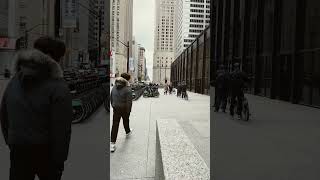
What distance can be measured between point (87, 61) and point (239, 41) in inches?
104

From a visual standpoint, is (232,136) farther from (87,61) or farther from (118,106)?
(87,61)

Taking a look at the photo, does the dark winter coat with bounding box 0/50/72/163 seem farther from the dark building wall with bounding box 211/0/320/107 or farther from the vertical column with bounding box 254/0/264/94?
the vertical column with bounding box 254/0/264/94

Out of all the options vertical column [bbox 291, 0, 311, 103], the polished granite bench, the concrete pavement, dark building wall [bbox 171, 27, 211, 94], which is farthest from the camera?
vertical column [bbox 291, 0, 311, 103]

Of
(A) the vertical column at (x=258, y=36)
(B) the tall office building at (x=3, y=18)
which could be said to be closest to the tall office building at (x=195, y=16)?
(A) the vertical column at (x=258, y=36)

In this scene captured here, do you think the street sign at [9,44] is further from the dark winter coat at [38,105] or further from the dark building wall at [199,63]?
the dark winter coat at [38,105]

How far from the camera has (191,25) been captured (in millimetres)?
4672

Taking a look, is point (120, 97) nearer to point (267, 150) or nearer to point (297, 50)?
point (267, 150)

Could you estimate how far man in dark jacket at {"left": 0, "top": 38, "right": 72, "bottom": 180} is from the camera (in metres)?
2.46

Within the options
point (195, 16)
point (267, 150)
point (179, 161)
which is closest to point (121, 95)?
point (267, 150)

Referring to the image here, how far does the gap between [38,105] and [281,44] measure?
1368cm

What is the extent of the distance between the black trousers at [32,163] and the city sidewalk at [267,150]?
2.83m

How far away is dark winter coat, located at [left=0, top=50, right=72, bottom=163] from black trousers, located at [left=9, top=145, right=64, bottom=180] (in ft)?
0.17

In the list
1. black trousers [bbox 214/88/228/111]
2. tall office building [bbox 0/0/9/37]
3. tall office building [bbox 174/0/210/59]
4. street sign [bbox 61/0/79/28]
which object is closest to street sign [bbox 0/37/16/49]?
street sign [bbox 61/0/79/28]

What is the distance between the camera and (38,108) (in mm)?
2475
